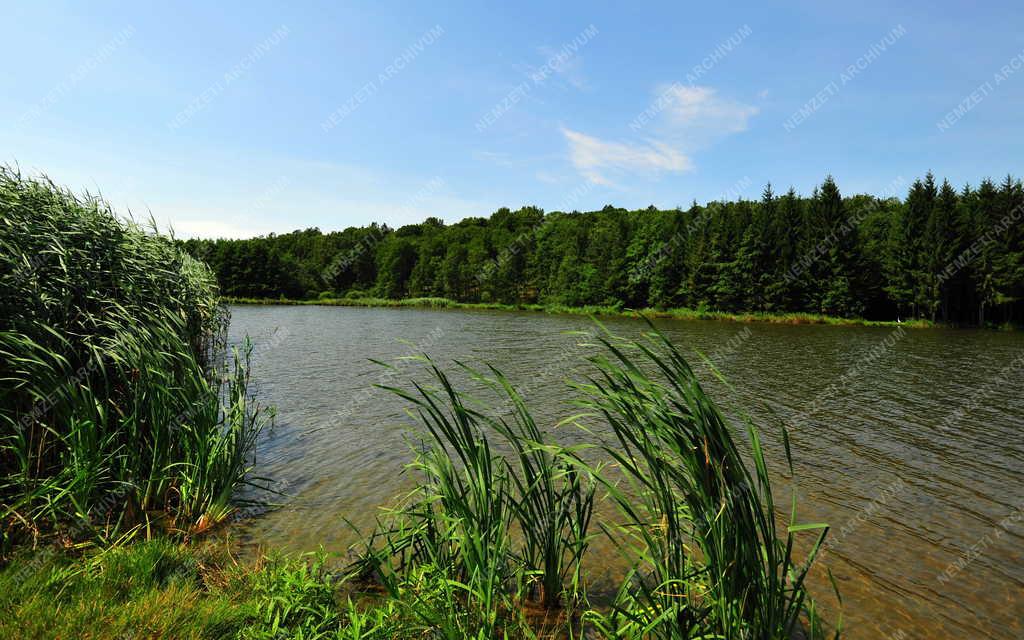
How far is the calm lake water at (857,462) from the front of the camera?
17.6 ft

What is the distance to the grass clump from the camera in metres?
4.95

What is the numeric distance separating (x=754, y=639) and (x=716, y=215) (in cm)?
6972

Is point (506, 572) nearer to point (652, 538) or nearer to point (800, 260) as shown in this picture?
point (652, 538)

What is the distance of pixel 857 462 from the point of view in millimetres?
9547

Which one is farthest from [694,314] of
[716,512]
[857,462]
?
[716,512]

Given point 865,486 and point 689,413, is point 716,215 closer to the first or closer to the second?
point 865,486

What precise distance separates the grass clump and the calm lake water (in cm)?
120

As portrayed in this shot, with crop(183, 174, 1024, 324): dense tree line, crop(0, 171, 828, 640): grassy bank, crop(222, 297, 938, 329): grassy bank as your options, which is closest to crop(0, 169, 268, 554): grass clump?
crop(0, 171, 828, 640): grassy bank

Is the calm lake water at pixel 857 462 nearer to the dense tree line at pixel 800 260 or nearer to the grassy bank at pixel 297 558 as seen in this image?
the grassy bank at pixel 297 558

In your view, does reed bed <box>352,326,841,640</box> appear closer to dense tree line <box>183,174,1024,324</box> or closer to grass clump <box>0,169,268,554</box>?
grass clump <box>0,169,268,554</box>

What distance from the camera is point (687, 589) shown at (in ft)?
9.88

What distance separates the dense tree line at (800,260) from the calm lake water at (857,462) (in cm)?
1992

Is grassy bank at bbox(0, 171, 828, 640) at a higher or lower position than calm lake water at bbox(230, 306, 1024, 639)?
higher

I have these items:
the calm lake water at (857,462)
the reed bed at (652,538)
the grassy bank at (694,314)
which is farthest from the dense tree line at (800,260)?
the reed bed at (652,538)
